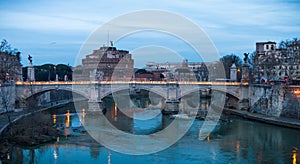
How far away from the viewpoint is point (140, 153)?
68.2 ft

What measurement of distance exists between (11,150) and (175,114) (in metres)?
18.2

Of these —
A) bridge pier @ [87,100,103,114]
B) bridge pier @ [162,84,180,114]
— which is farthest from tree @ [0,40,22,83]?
bridge pier @ [162,84,180,114]

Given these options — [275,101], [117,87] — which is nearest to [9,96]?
[117,87]

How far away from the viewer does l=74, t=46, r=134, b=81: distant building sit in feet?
217

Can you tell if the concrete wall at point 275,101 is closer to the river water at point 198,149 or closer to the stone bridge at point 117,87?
the stone bridge at point 117,87

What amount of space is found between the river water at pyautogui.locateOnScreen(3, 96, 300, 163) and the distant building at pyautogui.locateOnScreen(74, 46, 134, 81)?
38902mm

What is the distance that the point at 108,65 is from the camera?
224 ft

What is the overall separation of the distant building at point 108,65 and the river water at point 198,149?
128ft

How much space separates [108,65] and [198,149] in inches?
1893

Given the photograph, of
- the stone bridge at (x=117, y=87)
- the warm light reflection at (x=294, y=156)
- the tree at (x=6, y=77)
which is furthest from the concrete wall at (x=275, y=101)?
the tree at (x=6, y=77)

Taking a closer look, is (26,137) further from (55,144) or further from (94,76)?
(94,76)

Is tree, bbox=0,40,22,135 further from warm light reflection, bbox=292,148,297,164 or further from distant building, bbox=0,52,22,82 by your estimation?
warm light reflection, bbox=292,148,297,164

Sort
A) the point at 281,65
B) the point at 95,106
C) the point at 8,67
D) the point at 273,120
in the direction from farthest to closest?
the point at 281,65 < the point at 95,106 < the point at 8,67 < the point at 273,120

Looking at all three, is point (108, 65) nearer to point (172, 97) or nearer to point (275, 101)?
point (172, 97)
